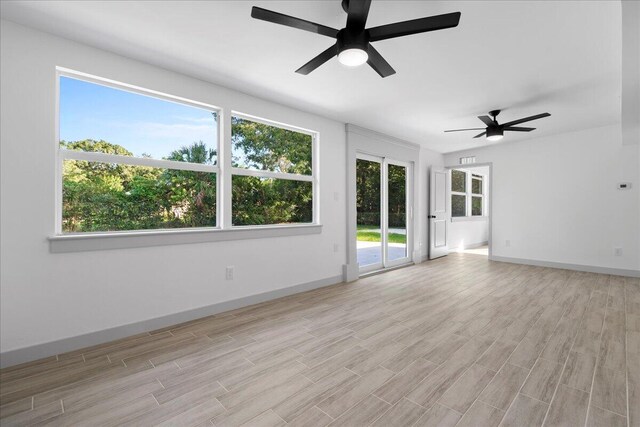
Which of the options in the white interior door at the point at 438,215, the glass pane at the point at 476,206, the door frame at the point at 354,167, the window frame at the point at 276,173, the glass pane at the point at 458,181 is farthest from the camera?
the glass pane at the point at 476,206

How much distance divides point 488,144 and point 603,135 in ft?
6.12

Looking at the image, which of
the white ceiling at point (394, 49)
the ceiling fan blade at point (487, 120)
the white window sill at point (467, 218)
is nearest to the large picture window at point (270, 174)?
the white ceiling at point (394, 49)

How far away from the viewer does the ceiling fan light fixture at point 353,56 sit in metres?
2.00

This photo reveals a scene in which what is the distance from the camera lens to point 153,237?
2.88 m

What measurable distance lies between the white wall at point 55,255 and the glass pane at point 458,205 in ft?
21.6

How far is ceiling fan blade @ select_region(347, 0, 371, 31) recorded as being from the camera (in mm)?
1692

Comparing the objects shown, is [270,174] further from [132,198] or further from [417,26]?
[417,26]

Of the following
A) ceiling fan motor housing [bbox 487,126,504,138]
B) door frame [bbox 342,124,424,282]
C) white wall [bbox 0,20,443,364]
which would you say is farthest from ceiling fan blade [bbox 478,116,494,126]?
white wall [bbox 0,20,443,364]

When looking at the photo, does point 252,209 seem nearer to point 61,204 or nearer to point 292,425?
point 61,204

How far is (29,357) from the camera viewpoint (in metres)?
2.27

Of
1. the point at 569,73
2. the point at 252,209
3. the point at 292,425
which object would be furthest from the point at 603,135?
the point at 292,425

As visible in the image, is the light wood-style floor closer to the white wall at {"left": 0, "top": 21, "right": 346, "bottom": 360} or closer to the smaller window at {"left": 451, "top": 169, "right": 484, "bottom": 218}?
the white wall at {"left": 0, "top": 21, "right": 346, "bottom": 360}

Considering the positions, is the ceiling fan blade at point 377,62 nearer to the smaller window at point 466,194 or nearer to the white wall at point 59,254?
the white wall at point 59,254

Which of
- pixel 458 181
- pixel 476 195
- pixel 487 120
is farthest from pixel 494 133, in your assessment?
pixel 476 195
